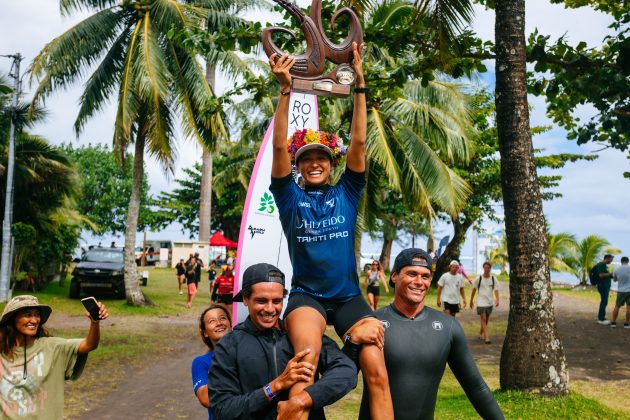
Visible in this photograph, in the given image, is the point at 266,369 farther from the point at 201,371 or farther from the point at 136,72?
the point at 136,72

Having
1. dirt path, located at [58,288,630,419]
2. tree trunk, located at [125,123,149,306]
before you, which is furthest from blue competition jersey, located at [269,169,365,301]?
tree trunk, located at [125,123,149,306]

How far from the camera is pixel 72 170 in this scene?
21.4 metres

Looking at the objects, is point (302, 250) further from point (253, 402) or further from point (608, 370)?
point (608, 370)

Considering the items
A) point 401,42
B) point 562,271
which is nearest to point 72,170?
point 401,42

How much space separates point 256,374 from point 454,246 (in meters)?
26.2

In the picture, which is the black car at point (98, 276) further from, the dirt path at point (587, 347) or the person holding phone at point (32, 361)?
the person holding phone at point (32, 361)

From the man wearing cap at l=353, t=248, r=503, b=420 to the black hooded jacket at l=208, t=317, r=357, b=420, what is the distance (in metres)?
0.64

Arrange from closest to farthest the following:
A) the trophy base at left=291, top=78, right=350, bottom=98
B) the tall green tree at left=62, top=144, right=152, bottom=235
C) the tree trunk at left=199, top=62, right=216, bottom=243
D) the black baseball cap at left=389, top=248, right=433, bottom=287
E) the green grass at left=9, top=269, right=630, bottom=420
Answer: the black baseball cap at left=389, top=248, right=433, bottom=287
the trophy base at left=291, top=78, right=350, bottom=98
the green grass at left=9, top=269, right=630, bottom=420
the tree trunk at left=199, top=62, right=216, bottom=243
the tall green tree at left=62, top=144, right=152, bottom=235

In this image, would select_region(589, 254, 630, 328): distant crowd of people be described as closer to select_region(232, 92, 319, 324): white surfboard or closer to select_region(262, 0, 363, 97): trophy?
select_region(232, 92, 319, 324): white surfboard

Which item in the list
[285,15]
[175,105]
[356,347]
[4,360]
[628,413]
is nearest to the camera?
[356,347]

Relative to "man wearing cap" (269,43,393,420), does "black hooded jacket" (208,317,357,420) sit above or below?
below

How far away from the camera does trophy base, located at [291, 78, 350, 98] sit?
395cm

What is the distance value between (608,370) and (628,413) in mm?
3306

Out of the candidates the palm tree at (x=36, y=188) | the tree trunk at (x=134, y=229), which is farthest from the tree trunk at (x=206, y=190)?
the tree trunk at (x=134, y=229)
